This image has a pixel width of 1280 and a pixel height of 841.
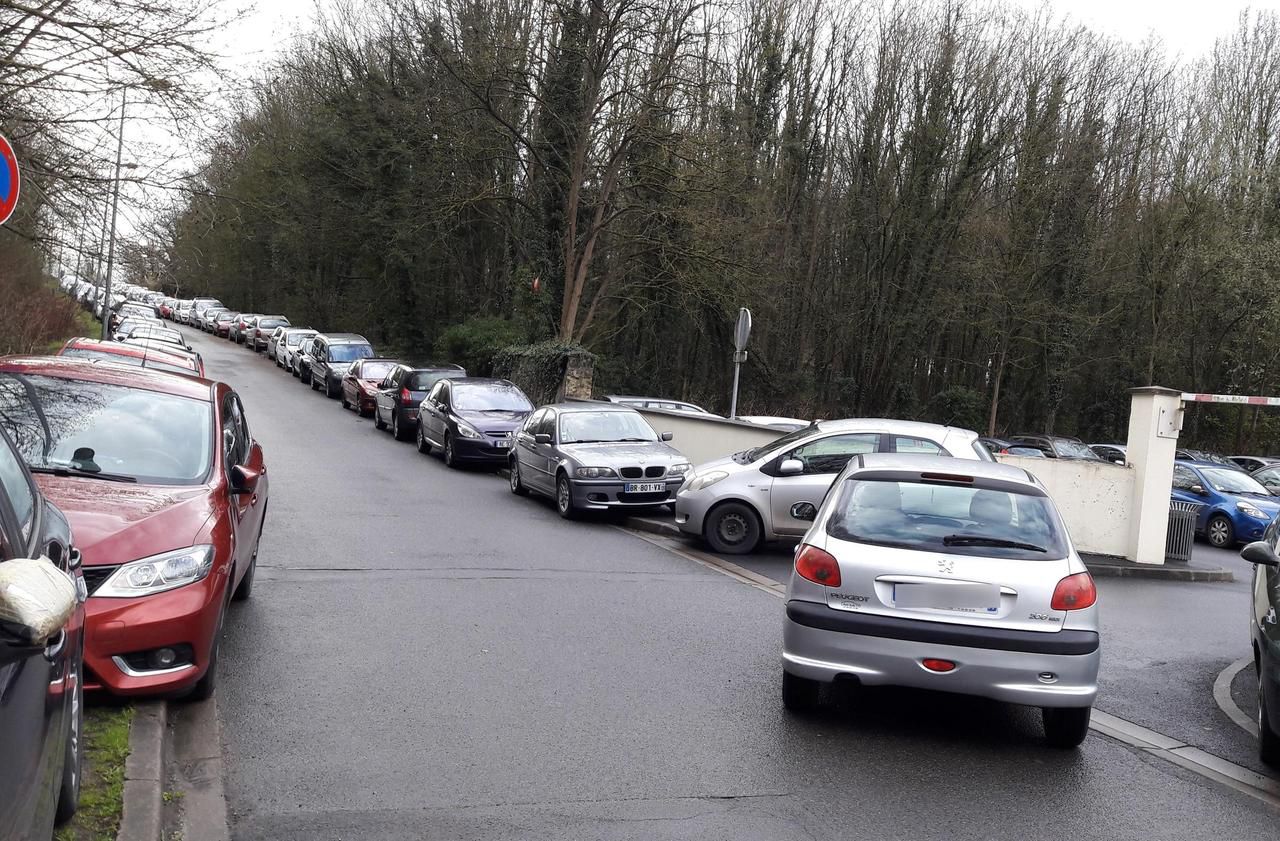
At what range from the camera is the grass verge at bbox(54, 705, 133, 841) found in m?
4.31

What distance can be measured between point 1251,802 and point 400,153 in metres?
37.2

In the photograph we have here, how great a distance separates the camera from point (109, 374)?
25.1 ft

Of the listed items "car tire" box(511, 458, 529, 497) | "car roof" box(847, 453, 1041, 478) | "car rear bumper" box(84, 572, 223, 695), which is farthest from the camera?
"car tire" box(511, 458, 529, 497)

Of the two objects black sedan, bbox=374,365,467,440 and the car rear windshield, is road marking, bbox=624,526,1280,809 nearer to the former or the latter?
the car rear windshield

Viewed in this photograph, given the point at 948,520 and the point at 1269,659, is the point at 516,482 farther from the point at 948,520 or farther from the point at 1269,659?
the point at 1269,659

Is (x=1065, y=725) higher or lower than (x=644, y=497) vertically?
lower

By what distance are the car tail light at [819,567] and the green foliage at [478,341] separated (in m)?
26.9

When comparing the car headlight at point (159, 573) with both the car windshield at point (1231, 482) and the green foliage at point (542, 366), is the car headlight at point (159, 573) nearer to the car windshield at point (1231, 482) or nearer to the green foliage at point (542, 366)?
the green foliage at point (542, 366)

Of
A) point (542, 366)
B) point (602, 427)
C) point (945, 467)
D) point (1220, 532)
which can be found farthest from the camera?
point (542, 366)

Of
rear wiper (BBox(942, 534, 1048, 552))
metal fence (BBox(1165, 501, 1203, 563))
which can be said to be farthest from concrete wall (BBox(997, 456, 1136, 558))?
rear wiper (BBox(942, 534, 1048, 552))

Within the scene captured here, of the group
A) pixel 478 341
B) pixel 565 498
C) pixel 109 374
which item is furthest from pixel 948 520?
pixel 478 341

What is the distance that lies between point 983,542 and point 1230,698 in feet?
10.2

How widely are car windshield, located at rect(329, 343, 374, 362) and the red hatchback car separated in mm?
28342

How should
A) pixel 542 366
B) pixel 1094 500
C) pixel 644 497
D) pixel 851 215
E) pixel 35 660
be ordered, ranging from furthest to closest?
pixel 851 215 → pixel 542 366 → pixel 644 497 → pixel 1094 500 → pixel 35 660
